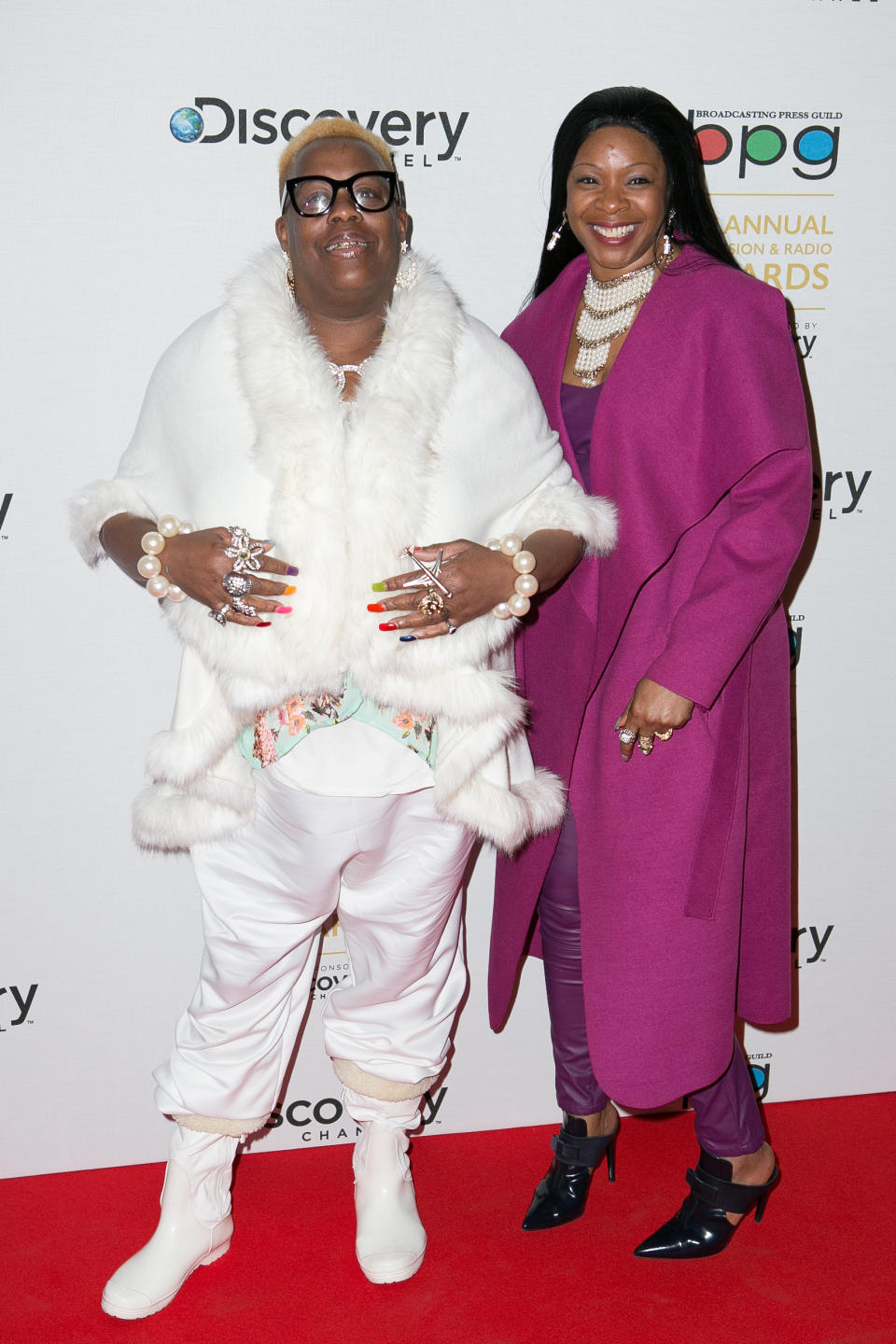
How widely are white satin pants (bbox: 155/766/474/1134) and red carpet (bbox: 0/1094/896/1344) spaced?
283 mm

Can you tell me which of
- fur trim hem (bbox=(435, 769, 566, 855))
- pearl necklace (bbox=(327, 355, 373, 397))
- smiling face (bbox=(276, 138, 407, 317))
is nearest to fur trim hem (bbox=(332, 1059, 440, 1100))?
fur trim hem (bbox=(435, 769, 566, 855))

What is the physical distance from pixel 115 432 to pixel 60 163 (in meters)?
0.44

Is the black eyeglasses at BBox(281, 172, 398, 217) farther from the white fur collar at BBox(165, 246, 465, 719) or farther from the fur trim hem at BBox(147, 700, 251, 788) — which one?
the fur trim hem at BBox(147, 700, 251, 788)

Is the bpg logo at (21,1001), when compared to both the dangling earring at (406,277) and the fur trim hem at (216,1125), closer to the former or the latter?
the fur trim hem at (216,1125)

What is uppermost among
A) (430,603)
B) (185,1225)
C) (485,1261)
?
(430,603)

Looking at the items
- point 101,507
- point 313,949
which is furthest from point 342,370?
point 313,949

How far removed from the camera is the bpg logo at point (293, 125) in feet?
6.17

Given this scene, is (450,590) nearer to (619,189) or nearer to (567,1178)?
(619,189)

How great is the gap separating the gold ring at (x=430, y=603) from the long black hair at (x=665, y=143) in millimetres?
740

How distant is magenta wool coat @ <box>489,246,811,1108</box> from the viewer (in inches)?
65.4

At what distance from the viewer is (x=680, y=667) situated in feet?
5.45

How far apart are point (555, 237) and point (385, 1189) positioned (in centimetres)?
168

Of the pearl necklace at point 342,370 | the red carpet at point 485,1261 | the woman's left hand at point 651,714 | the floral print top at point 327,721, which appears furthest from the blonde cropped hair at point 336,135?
the red carpet at point 485,1261

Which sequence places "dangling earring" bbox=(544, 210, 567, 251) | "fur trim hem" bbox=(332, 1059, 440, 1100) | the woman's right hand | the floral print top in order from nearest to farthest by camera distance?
the woman's right hand, the floral print top, "dangling earring" bbox=(544, 210, 567, 251), "fur trim hem" bbox=(332, 1059, 440, 1100)
